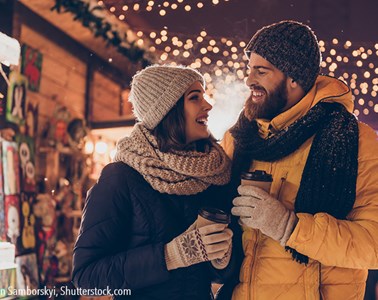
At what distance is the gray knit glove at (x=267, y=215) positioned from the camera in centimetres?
164

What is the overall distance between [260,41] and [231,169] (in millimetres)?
621

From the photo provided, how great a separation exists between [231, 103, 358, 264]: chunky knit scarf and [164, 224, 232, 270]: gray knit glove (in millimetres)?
289

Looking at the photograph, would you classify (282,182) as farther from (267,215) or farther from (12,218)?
(12,218)

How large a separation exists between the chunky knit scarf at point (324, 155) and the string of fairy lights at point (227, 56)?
1.76 meters

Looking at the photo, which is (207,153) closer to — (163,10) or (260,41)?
(260,41)

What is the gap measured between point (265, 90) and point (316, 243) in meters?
0.76

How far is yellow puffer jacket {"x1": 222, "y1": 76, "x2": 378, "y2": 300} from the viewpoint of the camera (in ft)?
5.38

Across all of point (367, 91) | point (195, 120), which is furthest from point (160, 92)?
point (367, 91)

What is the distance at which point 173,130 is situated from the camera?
1.96 meters

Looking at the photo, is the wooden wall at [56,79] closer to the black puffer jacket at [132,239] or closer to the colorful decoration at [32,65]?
the colorful decoration at [32,65]

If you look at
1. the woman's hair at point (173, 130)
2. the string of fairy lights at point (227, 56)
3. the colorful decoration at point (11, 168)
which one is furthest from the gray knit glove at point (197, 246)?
the string of fairy lights at point (227, 56)

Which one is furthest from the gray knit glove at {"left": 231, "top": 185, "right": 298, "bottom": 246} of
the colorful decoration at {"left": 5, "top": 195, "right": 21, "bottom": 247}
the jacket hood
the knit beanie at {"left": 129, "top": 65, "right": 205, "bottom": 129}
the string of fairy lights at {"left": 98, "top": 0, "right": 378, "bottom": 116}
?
the colorful decoration at {"left": 5, "top": 195, "right": 21, "bottom": 247}

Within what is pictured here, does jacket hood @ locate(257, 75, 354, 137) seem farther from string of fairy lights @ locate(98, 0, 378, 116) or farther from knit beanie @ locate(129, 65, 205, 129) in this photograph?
string of fairy lights @ locate(98, 0, 378, 116)

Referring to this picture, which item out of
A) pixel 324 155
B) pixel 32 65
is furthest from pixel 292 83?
pixel 32 65
